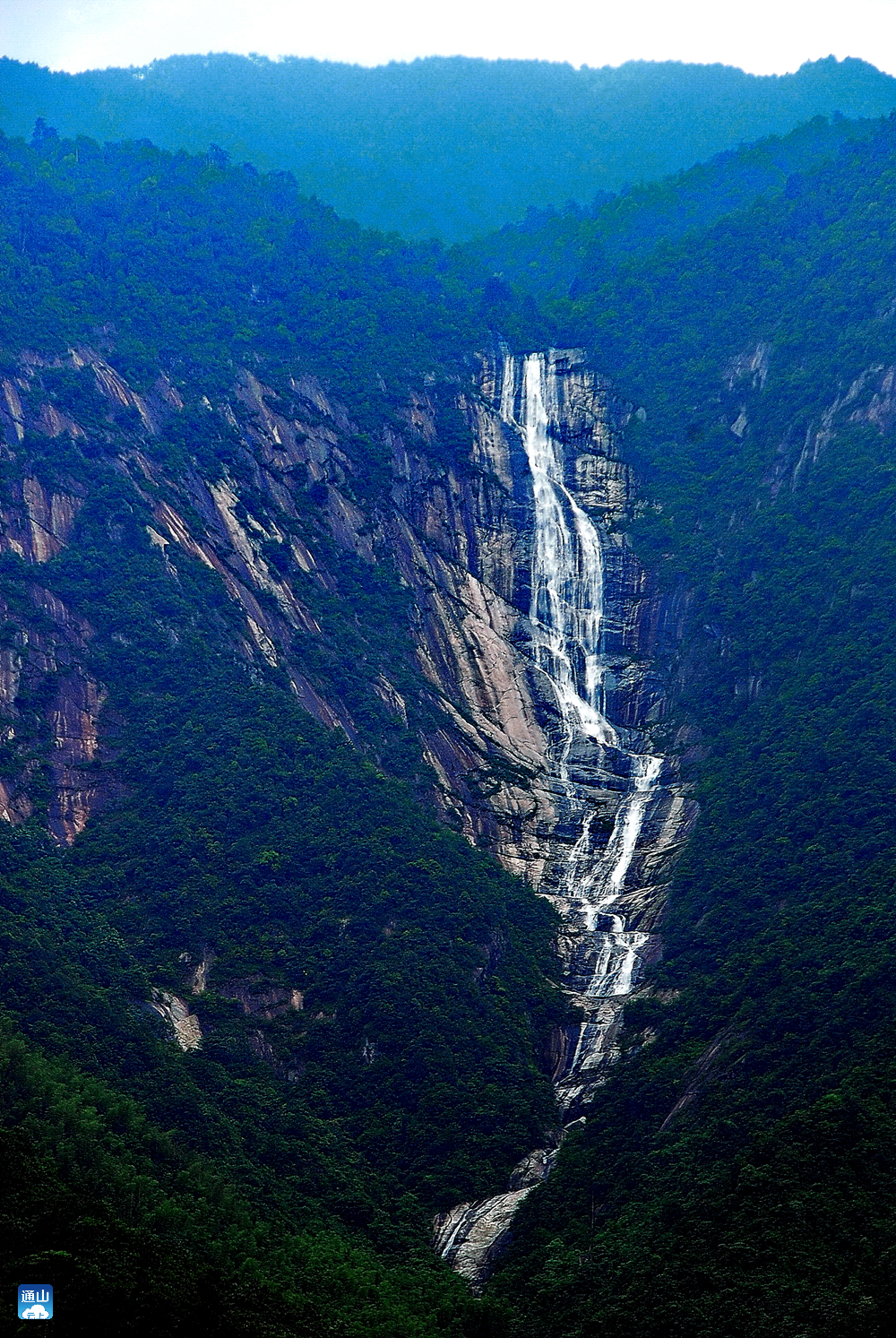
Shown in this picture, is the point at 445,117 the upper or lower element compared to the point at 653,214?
upper

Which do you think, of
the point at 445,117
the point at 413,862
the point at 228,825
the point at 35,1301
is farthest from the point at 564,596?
the point at 445,117

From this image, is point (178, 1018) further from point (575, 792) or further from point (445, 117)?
point (445, 117)

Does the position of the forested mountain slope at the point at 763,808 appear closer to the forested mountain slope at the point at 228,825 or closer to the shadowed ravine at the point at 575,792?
the shadowed ravine at the point at 575,792

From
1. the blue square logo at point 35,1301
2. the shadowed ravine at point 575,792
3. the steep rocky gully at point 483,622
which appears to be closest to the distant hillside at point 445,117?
the shadowed ravine at point 575,792

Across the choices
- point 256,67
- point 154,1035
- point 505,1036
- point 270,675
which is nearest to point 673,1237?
point 505,1036

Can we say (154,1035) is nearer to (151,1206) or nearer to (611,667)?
(151,1206)

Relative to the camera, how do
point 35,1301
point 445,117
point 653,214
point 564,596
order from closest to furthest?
point 35,1301 → point 564,596 → point 653,214 → point 445,117

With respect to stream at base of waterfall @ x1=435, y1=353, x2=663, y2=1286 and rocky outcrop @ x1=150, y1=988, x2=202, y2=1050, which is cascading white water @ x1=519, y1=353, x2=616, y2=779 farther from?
rocky outcrop @ x1=150, y1=988, x2=202, y2=1050
